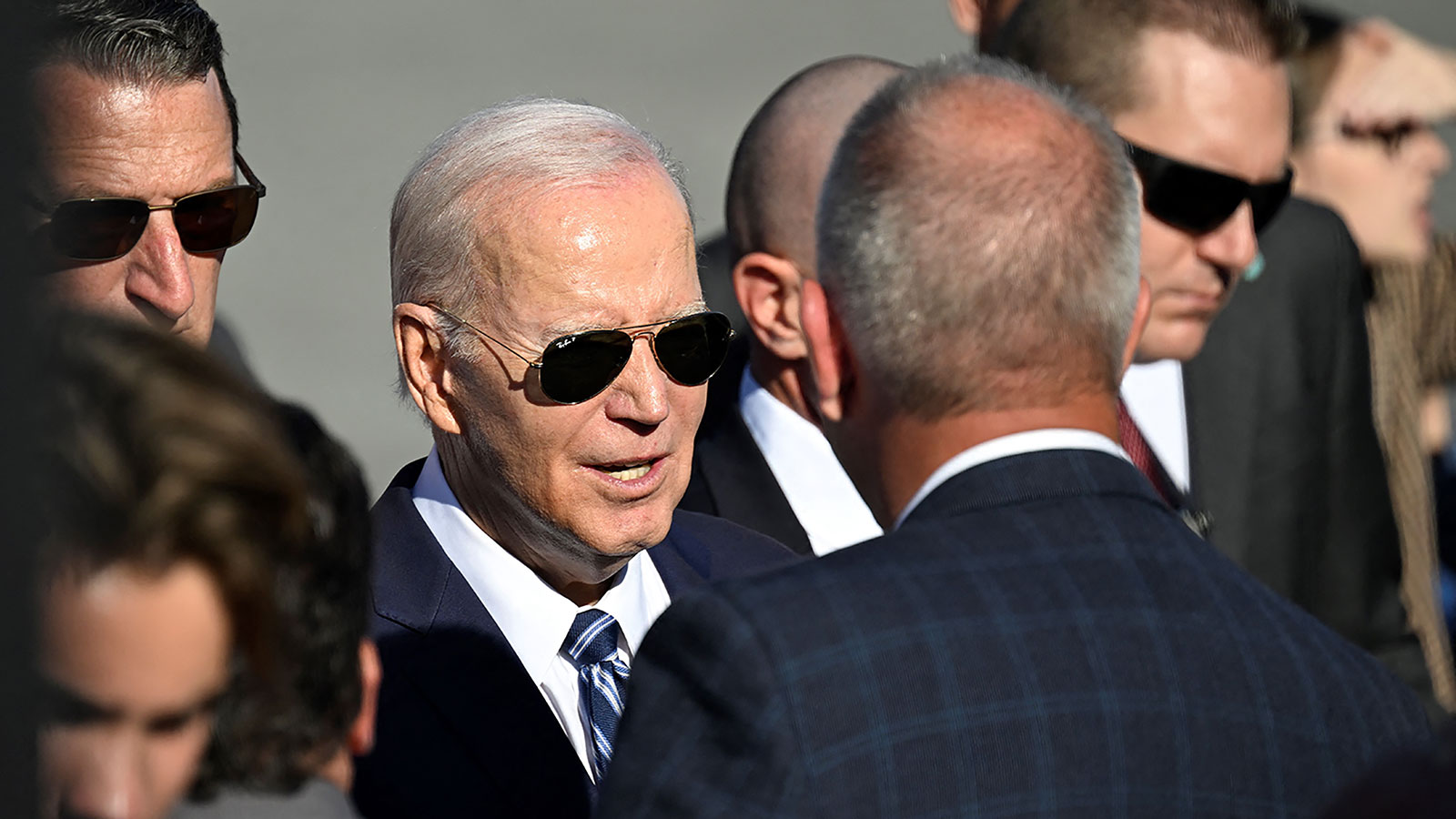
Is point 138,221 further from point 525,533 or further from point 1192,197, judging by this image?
point 1192,197

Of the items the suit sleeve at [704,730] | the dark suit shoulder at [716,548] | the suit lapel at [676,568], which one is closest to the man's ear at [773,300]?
the dark suit shoulder at [716,548]

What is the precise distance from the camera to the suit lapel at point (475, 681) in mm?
2246

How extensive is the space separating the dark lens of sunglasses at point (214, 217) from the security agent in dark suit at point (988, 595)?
103 centimetres

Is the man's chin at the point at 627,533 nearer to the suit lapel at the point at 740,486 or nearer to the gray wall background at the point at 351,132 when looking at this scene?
the suit lapel at the point at 740,486

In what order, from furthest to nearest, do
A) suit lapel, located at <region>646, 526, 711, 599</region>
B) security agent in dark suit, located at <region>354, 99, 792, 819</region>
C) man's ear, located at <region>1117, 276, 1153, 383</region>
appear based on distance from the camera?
suit lapel, located at <region>646, 526, 711, 599</region>, security agent in dark suit, located at <region>354, 99, 792, 819</region>, man's ear, located at <region>1117, 276, 1153, 383</region>

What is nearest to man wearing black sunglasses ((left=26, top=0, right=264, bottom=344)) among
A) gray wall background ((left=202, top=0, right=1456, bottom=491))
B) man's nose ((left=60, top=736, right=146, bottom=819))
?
Answer: man's nose ((left=60, top=736, right=146, bottom=819))

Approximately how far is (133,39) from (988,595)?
5.03ft

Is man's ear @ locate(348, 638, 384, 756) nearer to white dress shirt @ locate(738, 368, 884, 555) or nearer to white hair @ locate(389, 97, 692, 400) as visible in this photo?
white hair @ locate(389, 97, 692, 400)

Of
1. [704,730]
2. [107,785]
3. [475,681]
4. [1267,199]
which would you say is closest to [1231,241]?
[1267,199]

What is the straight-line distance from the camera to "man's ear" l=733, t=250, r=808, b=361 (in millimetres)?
3201

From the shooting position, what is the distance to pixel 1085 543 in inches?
70.7

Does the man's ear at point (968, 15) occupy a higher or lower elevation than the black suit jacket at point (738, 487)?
higher

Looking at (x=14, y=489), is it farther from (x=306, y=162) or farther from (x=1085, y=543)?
(x=306, y=162)

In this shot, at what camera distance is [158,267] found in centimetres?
245
